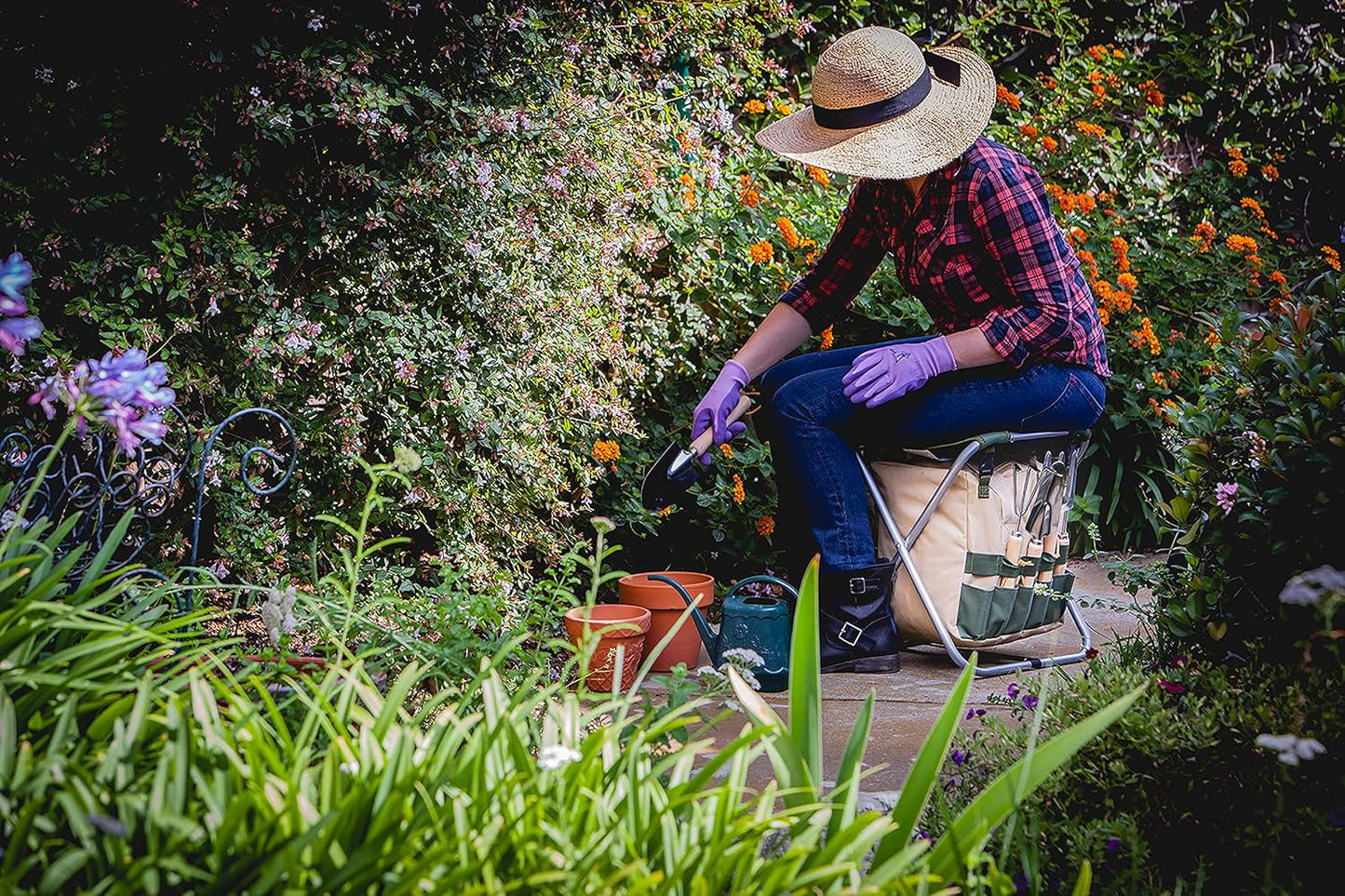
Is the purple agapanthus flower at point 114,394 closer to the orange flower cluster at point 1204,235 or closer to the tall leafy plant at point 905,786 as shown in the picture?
the tall leafy plant at point 905,786

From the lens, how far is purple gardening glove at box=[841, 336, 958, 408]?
283 cm

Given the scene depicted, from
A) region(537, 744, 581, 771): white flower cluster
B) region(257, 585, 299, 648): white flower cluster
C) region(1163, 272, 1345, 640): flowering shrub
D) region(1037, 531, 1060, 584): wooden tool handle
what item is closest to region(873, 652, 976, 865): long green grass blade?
region(537, 744, 581, 771): white flower cluster

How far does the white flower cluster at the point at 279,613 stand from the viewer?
5.88 ft

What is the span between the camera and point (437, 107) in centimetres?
282

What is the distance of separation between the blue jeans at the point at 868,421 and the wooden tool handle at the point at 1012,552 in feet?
0.91

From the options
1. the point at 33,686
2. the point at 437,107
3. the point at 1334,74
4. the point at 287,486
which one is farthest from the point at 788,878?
the point at 1334,74

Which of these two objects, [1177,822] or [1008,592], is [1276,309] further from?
[1177,822]

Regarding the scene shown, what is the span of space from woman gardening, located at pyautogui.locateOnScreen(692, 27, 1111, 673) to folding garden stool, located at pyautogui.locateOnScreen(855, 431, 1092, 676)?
0.06 metres

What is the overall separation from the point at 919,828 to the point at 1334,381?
948 mm

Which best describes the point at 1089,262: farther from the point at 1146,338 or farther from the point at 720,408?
the point at 720,408

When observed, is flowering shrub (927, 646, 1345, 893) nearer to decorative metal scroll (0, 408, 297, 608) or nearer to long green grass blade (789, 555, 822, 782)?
long green grass blade (789, 555, 822, 782)

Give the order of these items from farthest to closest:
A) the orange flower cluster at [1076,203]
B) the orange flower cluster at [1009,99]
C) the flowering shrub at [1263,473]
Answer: the orange flower cluster at [1009,99], the orange flower cluster at [1076,203], the flowering shrub at [1263,473]

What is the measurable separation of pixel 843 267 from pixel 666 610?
108cm

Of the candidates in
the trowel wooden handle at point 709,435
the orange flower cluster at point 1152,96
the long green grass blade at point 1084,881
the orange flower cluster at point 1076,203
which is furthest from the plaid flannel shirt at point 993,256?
the orange flower cluster at point 1152,96
